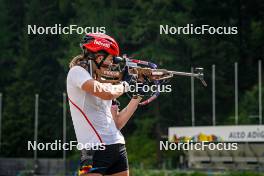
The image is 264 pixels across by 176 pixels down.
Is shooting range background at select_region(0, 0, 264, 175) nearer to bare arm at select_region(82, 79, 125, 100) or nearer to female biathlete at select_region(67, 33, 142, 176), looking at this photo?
female biathlete at select_region(67, 33, 142, 176)

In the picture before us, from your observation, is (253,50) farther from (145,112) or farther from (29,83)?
(29,83)

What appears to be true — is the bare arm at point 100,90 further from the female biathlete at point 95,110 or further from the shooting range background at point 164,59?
the shooting range background at point 164,59

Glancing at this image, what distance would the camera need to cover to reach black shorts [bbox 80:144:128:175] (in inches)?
218

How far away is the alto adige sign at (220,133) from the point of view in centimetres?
2897

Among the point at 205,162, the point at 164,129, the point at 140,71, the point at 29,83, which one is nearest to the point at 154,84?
the point at 140,71

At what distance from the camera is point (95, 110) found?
5.57 metres

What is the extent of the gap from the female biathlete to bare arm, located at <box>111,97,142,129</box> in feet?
1.00

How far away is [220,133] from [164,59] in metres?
8.45

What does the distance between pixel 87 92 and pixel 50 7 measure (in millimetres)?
45542

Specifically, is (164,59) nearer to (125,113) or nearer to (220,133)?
(220,133)

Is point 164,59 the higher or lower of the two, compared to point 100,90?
higher

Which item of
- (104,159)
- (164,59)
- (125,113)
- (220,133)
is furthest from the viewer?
(164,59)

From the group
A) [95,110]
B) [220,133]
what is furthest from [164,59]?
[95,110]

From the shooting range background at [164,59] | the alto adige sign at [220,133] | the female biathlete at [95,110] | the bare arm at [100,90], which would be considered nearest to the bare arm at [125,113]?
the female biathlete at [95,110]
